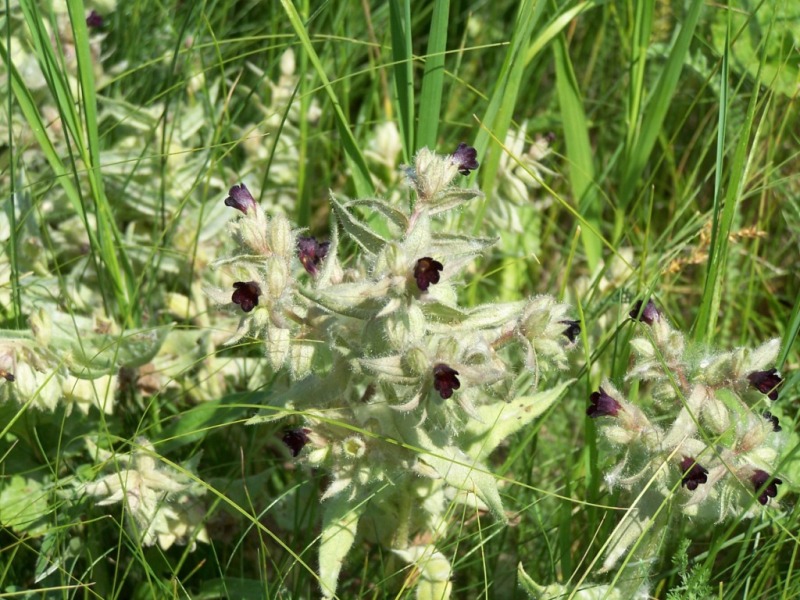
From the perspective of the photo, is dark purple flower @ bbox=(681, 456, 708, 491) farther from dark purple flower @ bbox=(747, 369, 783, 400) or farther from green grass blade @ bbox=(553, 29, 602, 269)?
green grass blade @ bbox=(553, 29, 602, 269)

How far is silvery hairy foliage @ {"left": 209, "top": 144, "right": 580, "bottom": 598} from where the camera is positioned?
2.04 m

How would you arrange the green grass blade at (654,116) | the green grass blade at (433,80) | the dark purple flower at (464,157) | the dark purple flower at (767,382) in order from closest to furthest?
the dark purple flower at (767,382), the dark purple flower at (464,157), the green grass blade at (433,80), the green grass blade at (654,116)

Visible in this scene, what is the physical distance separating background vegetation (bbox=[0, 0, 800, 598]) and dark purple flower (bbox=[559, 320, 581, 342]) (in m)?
0.23

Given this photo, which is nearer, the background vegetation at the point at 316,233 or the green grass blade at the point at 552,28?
the background vegetation at the point at 316,233

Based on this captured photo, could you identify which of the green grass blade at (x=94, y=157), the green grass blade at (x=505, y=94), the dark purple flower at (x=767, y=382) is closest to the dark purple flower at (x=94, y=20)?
the green grass blade at (x=94, y=157)

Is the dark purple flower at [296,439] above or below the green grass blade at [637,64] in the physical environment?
below

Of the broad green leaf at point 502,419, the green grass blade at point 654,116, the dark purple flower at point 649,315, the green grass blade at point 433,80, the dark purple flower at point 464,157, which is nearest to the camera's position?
the dark purple flower at point 464,157

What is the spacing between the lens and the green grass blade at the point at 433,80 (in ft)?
8.34

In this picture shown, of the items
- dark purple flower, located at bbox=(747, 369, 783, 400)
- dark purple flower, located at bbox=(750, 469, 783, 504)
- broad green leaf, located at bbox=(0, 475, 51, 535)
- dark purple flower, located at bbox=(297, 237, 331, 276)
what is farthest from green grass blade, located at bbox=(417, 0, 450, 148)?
broad green leaf, located at bbox=(0, 475, 51, 535)

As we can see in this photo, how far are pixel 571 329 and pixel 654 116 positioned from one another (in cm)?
103

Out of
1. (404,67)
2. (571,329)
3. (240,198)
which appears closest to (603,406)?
(571,329)

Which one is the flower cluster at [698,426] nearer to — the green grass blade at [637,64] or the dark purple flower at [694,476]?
the dark purple flower at [694,476]

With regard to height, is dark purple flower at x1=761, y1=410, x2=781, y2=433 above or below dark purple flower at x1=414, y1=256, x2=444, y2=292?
below

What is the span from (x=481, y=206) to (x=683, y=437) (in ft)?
3.51
